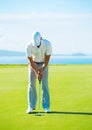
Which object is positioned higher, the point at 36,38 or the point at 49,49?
the point at 36,38

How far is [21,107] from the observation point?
9.76 m

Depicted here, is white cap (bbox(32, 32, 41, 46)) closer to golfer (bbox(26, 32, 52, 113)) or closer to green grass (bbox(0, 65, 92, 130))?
golfer (bbox(26, 32, 52, 113))

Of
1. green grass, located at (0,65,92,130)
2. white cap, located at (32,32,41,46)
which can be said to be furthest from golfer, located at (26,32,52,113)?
green grass, located at (0,65,92,130)

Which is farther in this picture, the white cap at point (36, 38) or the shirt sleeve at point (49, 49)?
the shirt sleeve at point (49, 49)

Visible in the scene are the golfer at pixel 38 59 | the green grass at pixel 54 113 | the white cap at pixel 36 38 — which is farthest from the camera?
the golfer at pixel 38 59

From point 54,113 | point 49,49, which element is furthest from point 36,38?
point 54,113

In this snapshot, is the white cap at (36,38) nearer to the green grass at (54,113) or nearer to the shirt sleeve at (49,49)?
the shirt sleeve at (49,49)

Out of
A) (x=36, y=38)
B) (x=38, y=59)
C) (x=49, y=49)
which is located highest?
(x=36, y=38)

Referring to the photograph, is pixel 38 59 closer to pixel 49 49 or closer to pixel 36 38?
pixel 49 49

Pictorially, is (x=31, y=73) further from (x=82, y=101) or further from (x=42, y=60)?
(x=82, y=101)

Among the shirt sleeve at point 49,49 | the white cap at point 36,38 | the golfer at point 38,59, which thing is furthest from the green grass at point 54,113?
the white cap at point 36,38

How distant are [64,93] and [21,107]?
272cm

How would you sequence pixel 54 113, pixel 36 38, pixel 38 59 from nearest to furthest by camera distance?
pixel 36 38, pixel 54 113, pixel 38 59

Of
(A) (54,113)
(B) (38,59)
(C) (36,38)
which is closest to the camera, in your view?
(C) (36,38)
